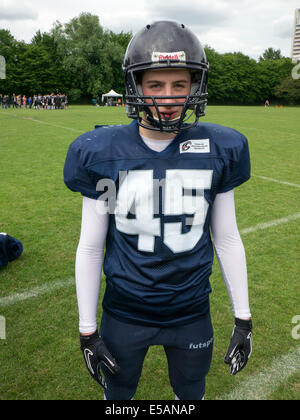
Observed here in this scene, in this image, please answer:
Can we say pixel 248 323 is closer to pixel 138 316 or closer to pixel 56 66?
pixel 138 316

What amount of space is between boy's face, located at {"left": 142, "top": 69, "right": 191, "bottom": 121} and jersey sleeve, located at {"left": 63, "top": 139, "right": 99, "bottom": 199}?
1.14 ft

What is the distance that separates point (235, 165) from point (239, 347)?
80 cm

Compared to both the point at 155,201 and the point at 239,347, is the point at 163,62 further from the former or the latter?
the point at 239,347

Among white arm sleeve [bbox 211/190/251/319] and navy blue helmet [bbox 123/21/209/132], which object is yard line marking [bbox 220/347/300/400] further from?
navy blue helmet [bbox 123/21/209/132]

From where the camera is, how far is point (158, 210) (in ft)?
4.88

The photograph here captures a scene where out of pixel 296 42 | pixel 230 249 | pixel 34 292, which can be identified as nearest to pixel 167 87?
pixel 230 249

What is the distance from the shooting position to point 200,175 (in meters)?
1.50

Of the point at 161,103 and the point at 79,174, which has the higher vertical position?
the point at 161,103

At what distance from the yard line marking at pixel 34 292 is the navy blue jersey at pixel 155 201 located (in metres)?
1.95

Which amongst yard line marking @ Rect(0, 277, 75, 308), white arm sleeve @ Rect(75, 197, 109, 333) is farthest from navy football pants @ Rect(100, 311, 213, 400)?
yard line marking @ Rect(0, 277, 75, 308)

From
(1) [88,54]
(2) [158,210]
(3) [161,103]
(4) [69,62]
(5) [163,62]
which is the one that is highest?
(1) [88,54]

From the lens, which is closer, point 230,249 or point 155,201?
point 155,201
